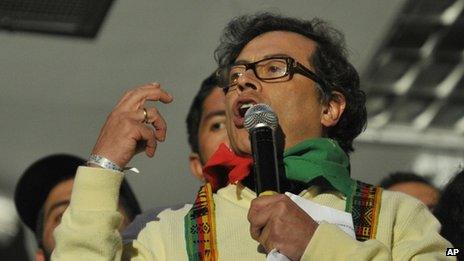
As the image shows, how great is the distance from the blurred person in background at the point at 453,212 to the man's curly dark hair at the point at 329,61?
41 cm

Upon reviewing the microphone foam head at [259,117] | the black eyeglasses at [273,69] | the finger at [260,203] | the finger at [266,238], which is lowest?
the finger at [266,238]

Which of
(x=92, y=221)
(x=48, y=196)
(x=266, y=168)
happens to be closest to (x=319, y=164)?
(x=266, y=168)

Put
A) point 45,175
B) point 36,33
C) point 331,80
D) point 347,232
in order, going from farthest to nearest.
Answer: point 36,33
point 45,175
point 331,80
point 347,232

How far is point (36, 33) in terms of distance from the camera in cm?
648

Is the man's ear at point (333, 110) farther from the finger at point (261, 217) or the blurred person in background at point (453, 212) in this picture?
the finger at point (261, 217)

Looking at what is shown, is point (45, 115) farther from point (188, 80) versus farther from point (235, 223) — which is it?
point (235, 223)

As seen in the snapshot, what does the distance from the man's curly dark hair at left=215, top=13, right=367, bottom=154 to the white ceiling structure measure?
205 centimetres

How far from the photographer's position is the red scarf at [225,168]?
3957 mm

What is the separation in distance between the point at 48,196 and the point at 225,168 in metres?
1.45

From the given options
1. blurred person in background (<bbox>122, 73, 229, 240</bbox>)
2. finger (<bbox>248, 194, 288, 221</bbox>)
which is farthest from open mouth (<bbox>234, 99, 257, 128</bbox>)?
blurred person in background (<bbox>122, 73, 229, 240</bbox>)

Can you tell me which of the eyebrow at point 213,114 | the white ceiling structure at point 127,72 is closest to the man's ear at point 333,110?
the eyebrow at point 213,114

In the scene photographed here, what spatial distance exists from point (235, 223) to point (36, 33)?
2.84m

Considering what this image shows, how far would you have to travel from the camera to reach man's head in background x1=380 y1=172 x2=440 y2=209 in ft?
18.6

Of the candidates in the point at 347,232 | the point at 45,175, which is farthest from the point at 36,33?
the point at 347,232
